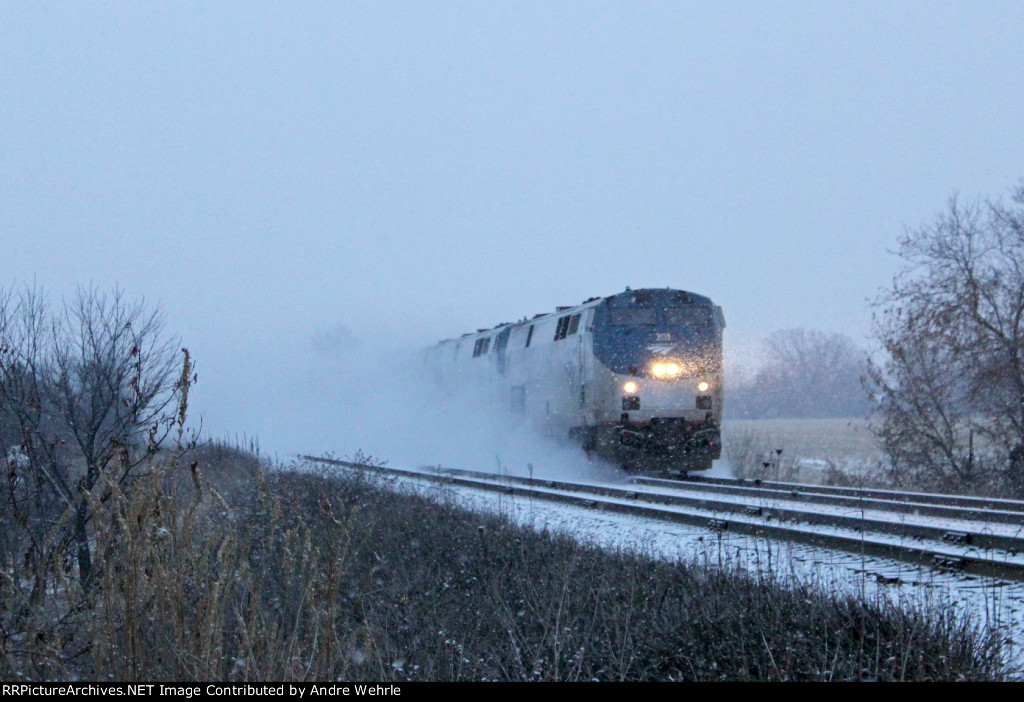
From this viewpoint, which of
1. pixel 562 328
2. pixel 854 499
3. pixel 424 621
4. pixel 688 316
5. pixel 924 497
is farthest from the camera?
pixel 562 328

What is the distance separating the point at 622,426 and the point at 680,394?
4.00 feet

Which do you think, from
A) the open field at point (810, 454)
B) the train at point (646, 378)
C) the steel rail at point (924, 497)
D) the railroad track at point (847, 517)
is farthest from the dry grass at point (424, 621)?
the train at point (646, 378)

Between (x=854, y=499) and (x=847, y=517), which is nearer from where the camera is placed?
(x=847, y=517)

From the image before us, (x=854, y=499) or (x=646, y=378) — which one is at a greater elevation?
(x=646, y=378)

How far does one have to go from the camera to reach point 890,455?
61.6 ft

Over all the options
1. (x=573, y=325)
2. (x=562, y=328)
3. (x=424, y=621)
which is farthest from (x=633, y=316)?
(x=424, y=621)

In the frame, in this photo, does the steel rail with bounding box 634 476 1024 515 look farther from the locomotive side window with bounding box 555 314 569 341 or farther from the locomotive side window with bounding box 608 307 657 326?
the locomotive side window with bounding box 555 314 569 341

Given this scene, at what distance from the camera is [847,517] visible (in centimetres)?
846

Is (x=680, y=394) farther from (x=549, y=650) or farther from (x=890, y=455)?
(x=549, y=650)

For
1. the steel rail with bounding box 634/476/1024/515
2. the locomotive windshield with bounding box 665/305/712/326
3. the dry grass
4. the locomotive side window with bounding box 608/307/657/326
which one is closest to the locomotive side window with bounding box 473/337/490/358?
the locomotive side window with bounding box 608/307/657/326

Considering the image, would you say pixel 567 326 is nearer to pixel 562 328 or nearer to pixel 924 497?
pixel 562 328

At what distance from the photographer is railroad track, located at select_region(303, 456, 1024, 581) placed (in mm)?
6891
